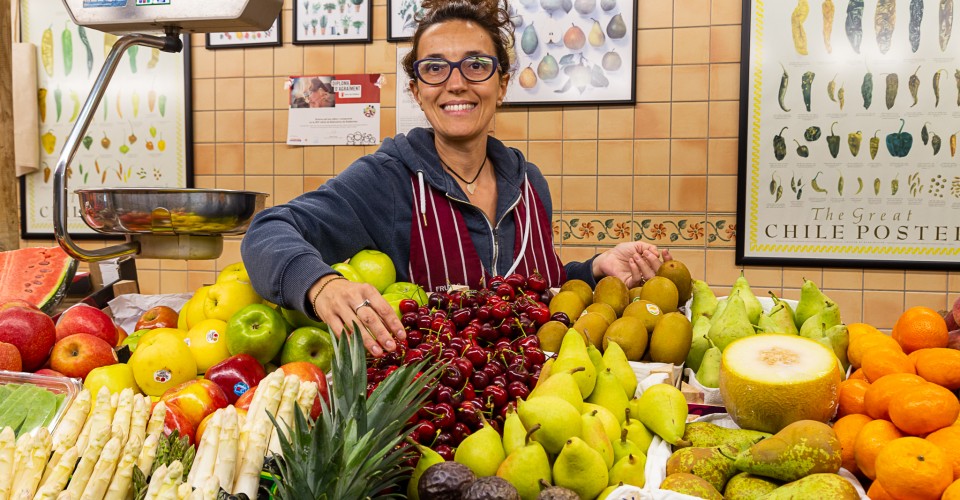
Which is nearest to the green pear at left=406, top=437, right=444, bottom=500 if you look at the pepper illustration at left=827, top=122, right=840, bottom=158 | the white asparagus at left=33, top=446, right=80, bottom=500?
the white asparagus at left=33, top=446, right=80, bottom=500

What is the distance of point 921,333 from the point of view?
1.47 metres

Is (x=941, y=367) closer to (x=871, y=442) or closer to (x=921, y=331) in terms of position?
(x=921, y=331)

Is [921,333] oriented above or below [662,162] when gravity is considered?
below

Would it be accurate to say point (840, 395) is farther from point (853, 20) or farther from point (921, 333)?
point (853, 20)

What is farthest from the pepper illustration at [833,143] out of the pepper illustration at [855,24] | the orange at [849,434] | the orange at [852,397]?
the orange at [849,434]

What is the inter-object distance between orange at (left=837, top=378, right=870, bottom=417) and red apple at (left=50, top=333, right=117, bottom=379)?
4.90 ft

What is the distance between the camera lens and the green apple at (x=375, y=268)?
1.80m

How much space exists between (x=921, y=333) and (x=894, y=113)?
7.20 ft

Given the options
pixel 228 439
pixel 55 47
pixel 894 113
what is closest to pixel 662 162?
pixel 894 113

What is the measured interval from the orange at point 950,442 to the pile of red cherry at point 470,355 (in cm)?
63

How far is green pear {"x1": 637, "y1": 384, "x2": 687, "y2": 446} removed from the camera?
115cm

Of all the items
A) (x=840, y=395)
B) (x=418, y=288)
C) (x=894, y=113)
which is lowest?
(x=840, y=395)

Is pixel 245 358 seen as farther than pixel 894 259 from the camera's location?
No

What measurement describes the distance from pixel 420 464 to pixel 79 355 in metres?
0.92
